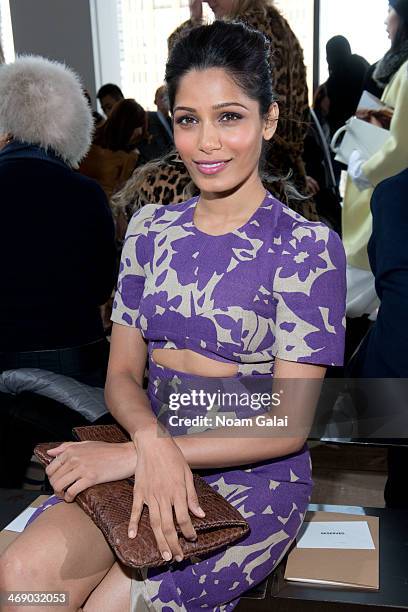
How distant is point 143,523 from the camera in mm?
1204

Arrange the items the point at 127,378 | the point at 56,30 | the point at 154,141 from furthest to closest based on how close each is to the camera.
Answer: the point at 56,30
the point at 154,141
the point at 127,378

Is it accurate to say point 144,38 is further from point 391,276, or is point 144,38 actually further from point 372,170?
point 391,276

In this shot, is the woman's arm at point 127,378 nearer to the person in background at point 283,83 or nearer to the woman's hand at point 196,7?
the person in background at point 283,83

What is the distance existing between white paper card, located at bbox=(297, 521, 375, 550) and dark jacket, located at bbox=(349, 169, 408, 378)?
0.40 m

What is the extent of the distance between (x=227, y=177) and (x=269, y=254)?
0.54 feet

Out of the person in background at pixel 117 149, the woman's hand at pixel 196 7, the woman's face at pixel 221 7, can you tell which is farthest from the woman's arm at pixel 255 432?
the person in background at pixel 117 149

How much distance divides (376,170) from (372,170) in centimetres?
2

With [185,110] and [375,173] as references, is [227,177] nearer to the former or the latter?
[185,110]

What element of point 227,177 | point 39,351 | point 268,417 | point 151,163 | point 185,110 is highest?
point 185,110

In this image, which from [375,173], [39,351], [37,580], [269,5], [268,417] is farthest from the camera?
[375,173]

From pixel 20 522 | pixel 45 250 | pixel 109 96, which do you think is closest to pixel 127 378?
pixel 20 522

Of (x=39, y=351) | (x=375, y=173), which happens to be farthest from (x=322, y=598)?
(x=375, y=173)

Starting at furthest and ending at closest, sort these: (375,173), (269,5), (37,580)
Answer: (375,173)
(269,5)
(37,580)

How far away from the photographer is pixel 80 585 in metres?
1.27
